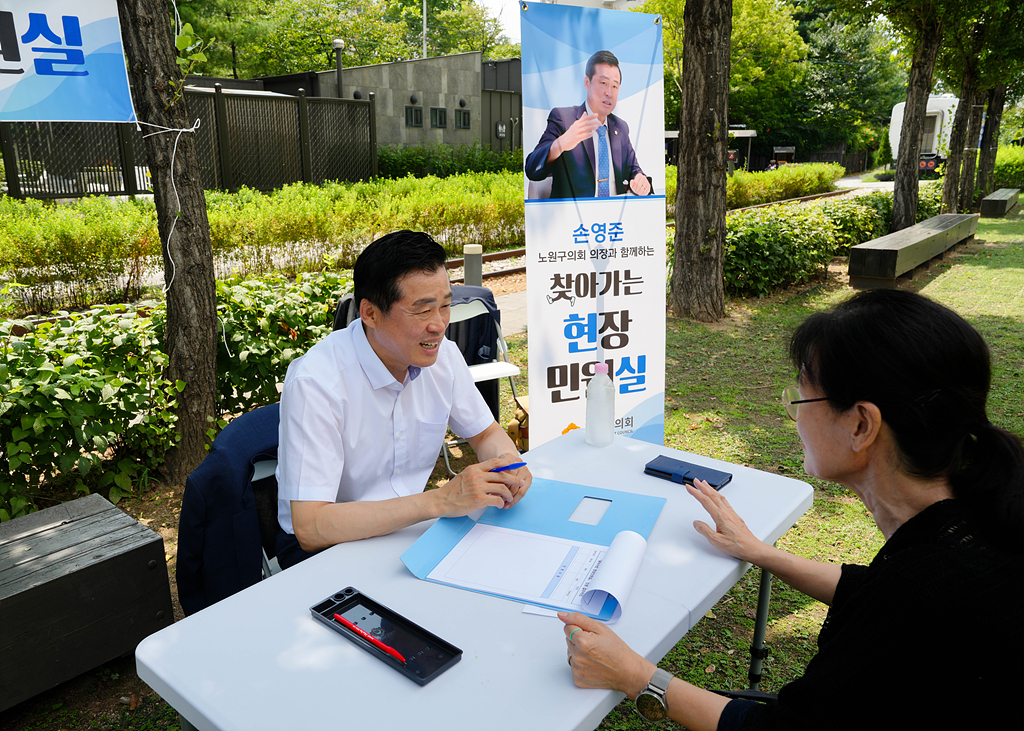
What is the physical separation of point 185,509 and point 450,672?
3.67 ft

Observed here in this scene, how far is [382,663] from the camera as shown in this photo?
4.28 feet

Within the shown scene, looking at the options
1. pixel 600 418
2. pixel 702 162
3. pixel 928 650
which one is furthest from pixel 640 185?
pixel 702 162

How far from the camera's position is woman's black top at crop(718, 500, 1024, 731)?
39.6 inches

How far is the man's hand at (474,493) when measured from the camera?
1769 mm

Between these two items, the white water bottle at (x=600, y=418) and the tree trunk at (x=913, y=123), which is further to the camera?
the tree trunk at (x=913, y=123)

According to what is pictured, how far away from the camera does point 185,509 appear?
6.63 feet

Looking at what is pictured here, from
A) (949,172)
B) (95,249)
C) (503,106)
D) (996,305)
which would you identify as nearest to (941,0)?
(996,305)

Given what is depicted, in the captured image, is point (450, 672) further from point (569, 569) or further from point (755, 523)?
point (755, 523)

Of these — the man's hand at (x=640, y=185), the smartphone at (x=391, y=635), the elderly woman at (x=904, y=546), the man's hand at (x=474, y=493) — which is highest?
the man's hand at (x=640, y=185)

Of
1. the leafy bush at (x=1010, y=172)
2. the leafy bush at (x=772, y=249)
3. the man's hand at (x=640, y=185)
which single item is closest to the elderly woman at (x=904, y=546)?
the man's hand at (x=640, y=185)

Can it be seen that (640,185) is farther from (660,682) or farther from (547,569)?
(660,682)

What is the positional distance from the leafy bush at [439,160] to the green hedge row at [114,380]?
14.1 m

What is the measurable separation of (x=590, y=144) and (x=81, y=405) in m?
2.69

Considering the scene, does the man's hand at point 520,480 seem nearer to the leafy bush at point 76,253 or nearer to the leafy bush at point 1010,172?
the leafy bush at point 76,253
